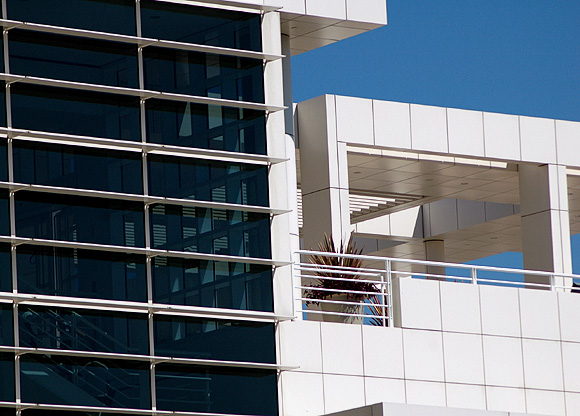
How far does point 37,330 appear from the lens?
52.4ft

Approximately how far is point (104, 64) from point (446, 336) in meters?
6.24

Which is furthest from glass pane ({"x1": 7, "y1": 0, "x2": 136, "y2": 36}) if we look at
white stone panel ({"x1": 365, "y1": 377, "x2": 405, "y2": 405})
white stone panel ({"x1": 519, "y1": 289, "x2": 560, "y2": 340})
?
white stone panel ({"x1": 519, "y1": 289, "x2": 560, "y2": 340})

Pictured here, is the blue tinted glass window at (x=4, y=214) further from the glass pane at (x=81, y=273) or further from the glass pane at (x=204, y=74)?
the glass pane at (x=204, y=74)

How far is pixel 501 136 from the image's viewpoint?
2428 cm

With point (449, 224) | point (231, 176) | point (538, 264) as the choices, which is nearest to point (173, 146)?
point (231, 176)

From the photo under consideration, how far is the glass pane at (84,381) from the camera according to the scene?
15.8 meters

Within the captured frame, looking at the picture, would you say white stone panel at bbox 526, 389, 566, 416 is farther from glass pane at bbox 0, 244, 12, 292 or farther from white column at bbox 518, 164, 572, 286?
glass pane at bbox 0, 244, 12, 292

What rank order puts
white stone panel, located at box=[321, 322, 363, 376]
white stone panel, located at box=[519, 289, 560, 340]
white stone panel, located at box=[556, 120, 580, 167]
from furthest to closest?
white stone panel, located at box=[556, 120, 580, 167] → white stone panel, located at box=[519, 289, 560, 340] → white stone panel, located at box=[321, 322, 363, 376]

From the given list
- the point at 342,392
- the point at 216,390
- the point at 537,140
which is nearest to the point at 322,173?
the point at 537,140

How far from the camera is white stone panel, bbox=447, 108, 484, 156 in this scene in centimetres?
2370

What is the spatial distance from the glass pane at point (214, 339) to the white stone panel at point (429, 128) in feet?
22.6

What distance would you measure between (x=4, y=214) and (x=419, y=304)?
6178 mm

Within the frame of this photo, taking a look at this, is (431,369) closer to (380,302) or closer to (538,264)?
Answer: (380,302)

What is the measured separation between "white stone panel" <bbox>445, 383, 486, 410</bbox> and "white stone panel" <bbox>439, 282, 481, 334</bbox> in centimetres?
82
